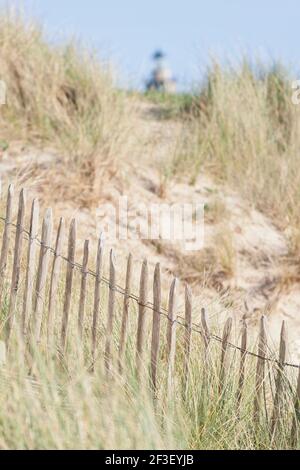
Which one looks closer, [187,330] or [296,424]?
[296,424]

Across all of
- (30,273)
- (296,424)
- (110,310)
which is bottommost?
(296,424)

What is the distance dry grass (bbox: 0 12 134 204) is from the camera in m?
7.55

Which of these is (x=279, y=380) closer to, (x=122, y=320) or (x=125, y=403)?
(x=125, y=403)

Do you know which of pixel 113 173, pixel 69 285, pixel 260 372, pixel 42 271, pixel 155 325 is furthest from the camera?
pixel 113 173

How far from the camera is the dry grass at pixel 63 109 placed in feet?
24.8

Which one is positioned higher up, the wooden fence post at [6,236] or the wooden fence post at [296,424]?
the wooden fence post at [6,236]

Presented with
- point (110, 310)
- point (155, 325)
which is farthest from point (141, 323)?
point (110, 310)

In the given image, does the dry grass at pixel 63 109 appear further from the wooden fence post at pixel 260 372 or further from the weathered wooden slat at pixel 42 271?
the wooden fence post at pixel 260 372

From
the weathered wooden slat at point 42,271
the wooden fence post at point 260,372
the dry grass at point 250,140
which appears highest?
the dry grass at point 250,140

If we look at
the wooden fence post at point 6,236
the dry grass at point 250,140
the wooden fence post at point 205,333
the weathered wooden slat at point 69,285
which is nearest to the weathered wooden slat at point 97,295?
the weathered wooden slat at point 69,285

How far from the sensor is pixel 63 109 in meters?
8.41

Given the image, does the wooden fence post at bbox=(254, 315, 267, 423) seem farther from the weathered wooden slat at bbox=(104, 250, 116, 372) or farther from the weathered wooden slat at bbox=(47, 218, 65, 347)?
the weathered wooden slat at bbox=(47, 218, 65, 347)

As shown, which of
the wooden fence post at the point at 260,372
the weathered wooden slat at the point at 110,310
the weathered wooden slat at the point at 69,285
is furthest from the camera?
the weathered wooden slat at the point at 69,285
